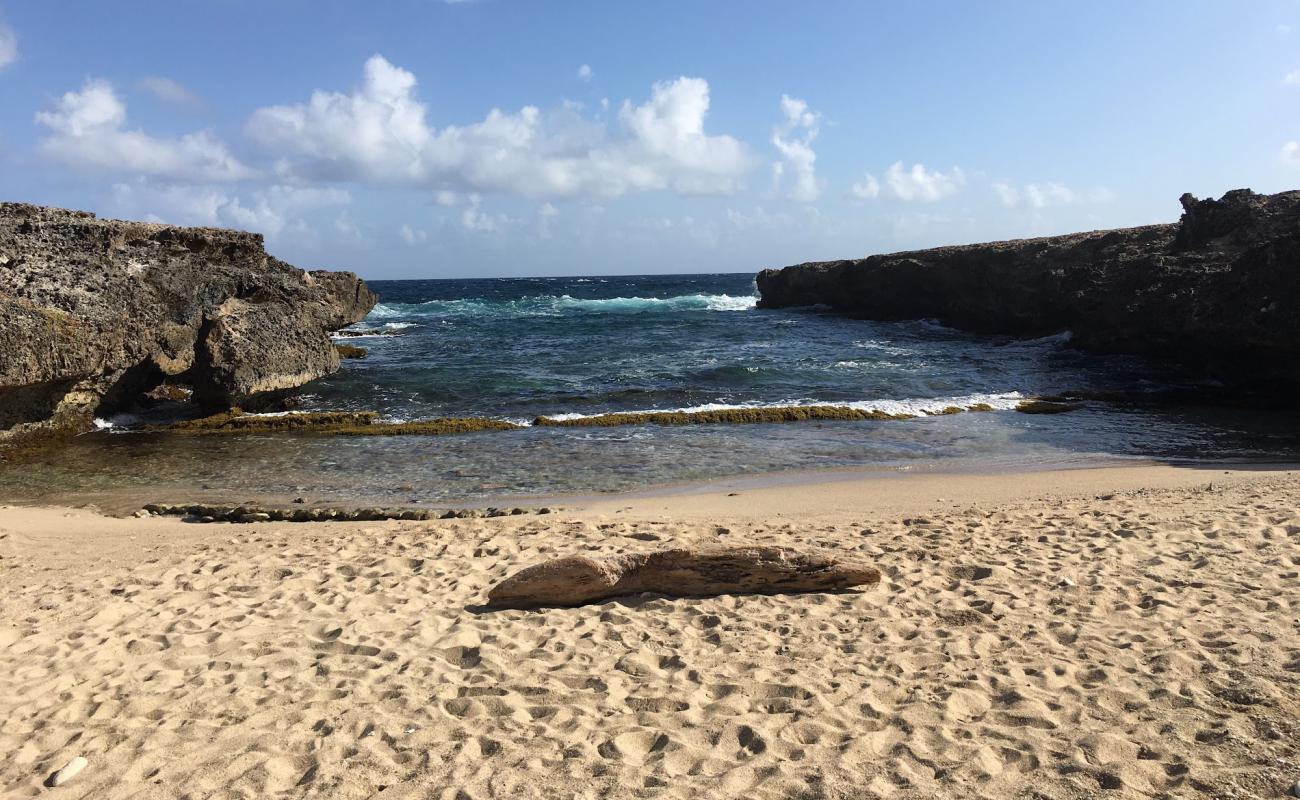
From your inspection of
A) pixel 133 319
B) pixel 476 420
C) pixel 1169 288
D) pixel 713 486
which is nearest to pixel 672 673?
pixel 713 486

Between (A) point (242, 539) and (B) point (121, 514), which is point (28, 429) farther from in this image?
(A) point (242, 539)

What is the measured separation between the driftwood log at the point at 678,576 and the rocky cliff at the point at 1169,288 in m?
16.4

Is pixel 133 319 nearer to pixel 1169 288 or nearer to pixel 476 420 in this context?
pixel 476 420

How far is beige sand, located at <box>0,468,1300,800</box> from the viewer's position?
12.1 feet

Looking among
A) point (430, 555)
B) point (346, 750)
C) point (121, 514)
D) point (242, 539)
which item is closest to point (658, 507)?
point (430, 555)

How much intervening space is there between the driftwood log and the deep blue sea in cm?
464

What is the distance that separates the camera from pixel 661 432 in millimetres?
15188

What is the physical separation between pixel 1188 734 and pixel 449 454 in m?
11.4

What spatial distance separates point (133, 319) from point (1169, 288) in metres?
25.0

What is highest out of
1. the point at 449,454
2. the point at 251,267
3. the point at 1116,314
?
the point at 251,267

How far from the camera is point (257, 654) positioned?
505 centimetres

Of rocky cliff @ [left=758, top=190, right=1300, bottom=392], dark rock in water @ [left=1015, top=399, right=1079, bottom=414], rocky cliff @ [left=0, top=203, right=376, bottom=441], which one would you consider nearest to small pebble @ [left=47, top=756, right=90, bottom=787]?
rocky cliff @ [left=0, top=203, right=376, bottom=441]

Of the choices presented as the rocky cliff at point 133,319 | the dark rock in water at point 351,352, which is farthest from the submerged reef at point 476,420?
the dark rock in water at point 351,352

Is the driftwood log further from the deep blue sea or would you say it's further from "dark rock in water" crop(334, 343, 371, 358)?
"dark rock in water" crop(334, 343, 371, 358)
